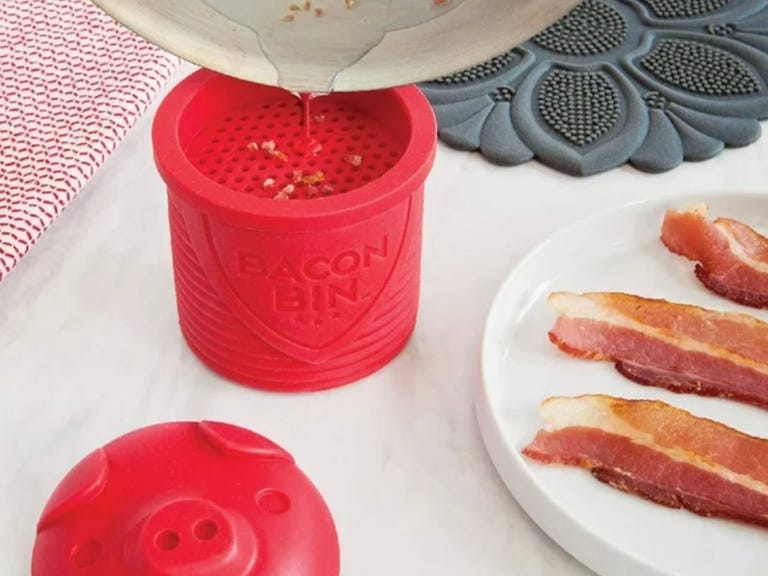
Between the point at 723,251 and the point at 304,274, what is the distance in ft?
1.06

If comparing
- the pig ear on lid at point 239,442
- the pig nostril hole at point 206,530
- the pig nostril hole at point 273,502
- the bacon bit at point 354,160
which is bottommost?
the pig nostril hole at point 273,502

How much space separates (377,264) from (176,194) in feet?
0.43

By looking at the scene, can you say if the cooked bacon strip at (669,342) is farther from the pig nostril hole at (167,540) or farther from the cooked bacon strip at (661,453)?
the pig nostril hole at (167,540)

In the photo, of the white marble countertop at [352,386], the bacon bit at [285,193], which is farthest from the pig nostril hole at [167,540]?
the bacon bit at [285,193]

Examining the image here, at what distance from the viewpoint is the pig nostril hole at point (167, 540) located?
1.82 ft

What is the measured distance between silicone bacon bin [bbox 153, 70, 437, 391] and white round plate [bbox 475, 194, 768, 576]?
84mm

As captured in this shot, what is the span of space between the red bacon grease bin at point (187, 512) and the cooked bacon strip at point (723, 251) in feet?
1.17

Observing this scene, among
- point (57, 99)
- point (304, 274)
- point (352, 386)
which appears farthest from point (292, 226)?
point (57, 99)

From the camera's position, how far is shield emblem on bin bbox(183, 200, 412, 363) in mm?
677

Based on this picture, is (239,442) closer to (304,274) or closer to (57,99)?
(304,274)

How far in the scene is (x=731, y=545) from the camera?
65 centimetres

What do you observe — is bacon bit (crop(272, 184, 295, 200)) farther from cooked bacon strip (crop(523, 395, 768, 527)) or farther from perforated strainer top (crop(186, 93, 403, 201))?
cooked bacon strip (crop(523, 395, 768, 527))

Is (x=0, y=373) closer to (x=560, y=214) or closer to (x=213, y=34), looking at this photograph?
(x=213, y=34)

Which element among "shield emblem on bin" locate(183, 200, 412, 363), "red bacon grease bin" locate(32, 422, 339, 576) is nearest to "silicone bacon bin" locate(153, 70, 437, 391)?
"shield emblem on bin" locate(183, 200, 412, 363)
